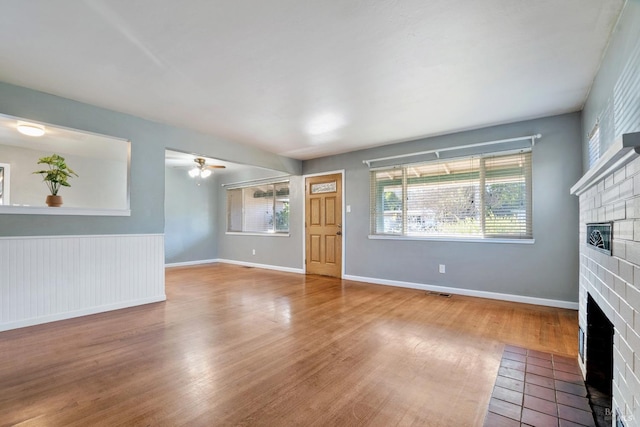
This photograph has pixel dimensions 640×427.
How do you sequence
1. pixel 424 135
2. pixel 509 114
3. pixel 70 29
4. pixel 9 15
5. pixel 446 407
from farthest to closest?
pixel 424 135
pixel 509 114
pixel 70 29
pixel 9 15
pixel 446 407

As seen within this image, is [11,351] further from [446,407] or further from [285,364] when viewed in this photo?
[446,407]

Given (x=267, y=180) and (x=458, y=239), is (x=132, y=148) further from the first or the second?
(x=458, y=239)

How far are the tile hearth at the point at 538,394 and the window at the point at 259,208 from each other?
4936 mm

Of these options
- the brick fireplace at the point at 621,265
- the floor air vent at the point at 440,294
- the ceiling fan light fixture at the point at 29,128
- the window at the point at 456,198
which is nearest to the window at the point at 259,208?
the window at the point at 456,198

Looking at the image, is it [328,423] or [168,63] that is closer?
[328,423]

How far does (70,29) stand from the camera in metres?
2.00

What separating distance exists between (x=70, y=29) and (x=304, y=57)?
5.35ft

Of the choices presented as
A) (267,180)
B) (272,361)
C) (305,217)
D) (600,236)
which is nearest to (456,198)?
(600,236)

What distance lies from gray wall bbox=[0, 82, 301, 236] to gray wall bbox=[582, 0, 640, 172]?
14.7 ft

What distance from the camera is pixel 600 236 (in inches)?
61.2

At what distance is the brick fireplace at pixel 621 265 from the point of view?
3.51 feet

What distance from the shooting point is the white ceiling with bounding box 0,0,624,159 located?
1819 mm

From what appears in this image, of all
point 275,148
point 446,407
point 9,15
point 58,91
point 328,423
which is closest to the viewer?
point 328,423

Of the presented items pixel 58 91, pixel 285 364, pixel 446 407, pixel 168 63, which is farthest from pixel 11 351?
pixel 446 407
